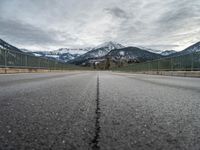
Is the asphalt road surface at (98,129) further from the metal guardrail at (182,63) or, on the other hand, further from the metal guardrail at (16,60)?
the metal guardrail at (16,60)

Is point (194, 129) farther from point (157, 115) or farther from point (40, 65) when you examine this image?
point (40, 65)

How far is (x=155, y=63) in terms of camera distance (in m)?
29.9

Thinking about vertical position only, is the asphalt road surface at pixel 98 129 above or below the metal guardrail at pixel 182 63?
below

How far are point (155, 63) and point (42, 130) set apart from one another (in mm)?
29225

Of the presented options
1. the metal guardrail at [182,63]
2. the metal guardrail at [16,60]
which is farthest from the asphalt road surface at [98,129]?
the metal guardrail at [16,60]

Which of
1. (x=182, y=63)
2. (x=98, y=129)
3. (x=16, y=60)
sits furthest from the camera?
(x=16, y=60)

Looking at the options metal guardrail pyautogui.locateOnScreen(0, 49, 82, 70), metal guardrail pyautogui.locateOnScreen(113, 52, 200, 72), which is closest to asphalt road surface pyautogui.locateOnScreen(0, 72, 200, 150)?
metal guardrail pyautogui.locateOnScreen(113, 52, 200, 72)

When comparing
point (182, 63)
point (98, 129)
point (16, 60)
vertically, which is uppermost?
point (16, 60)

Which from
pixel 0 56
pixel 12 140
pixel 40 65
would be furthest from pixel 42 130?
pixel 40 65

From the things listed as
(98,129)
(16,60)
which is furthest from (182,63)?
(98,129)

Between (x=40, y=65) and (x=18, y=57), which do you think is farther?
(x=40, y=65)

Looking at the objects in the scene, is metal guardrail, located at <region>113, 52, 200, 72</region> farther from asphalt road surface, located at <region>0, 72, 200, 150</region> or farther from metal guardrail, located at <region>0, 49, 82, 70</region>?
asphalt road surface, located at <region>0, 72, 200, 150</region>

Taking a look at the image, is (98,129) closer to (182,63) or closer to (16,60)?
(182,63)

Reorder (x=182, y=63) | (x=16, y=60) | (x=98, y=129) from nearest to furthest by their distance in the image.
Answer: (x=98, y=129)
(x=182, y=63)
(x=16, y=60)
